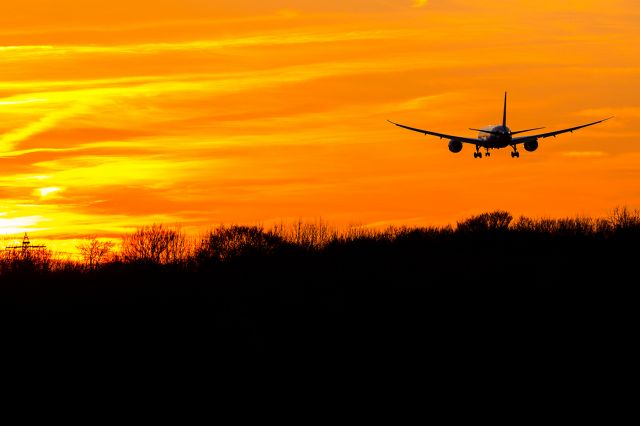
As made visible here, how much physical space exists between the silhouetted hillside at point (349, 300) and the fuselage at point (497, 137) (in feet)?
75.7

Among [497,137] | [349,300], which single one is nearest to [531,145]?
[497,137]

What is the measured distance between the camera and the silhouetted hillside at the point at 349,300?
477 feet

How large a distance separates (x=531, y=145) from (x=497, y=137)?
517cm

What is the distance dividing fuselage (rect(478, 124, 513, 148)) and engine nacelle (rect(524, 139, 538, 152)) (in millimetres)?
3690

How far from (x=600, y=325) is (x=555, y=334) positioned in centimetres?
663

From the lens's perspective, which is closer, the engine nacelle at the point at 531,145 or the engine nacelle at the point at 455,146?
the engine nacelle at the point at 531,145

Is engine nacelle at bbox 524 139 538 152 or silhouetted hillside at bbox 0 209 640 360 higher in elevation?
engine nacelle at bbox 524 139 538 152

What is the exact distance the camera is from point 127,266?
188 m

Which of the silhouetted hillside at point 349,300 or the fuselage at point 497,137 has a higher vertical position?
the fuselage at point 497,137

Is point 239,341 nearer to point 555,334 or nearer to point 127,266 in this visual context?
point 555,334

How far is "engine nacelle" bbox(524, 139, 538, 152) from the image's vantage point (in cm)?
14750

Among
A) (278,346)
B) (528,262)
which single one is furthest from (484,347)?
(528,262)

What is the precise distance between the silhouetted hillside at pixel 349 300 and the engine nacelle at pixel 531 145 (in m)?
22.9

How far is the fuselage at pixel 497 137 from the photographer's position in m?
152
